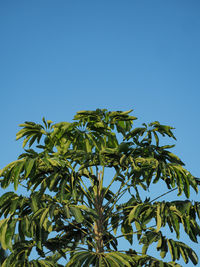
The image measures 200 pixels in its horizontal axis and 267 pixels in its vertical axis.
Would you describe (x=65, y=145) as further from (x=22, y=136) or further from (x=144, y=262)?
(x=144, y=262)

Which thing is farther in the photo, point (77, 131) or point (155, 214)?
point (77, 131)

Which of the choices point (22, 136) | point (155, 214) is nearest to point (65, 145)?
point (22, 136)

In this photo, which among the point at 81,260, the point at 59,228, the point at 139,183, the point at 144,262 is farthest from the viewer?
the point at 139,183

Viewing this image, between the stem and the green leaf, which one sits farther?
the stem

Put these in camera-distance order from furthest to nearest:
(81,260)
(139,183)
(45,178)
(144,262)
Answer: (139,183)
(45,178)
(144,262)
(81,260)

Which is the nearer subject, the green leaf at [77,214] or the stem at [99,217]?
the green leaf at [77,214]

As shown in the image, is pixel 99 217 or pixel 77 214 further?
pixel 99 217

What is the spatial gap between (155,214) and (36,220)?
1635 mm

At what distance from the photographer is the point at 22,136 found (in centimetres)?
606

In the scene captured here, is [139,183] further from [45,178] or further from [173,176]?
[45,178]

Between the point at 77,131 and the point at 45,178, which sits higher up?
the point at 77,131

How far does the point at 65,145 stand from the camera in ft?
19.7

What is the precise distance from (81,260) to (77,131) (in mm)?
1902

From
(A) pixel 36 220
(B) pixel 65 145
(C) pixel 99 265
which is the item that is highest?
(B) pixel 65 145
